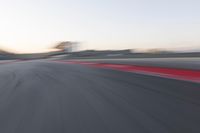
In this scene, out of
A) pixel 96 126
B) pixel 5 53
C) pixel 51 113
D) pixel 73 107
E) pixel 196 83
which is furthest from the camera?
pixel 5 53

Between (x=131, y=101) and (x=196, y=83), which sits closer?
(x=131, y=101)

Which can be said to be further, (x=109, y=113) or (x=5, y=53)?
(x=5, y=53)

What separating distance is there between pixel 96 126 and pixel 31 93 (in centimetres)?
286

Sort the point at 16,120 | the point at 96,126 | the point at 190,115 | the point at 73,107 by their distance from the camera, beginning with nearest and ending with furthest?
the point at 96,126
the point at 190,115
the point at 16,120
the point at 73,107

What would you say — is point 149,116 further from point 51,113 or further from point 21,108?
point 21,108

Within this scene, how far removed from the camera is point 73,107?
424 centimetres

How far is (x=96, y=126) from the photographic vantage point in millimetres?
3195

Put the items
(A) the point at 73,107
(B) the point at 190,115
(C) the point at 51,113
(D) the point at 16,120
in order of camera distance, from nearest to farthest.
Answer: (B) the point at 190,115 → (D) the point at 16,120 → (C) the point at 51,113 → (A) the point at 73,107

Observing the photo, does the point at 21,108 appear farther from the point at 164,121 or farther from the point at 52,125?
the point at 164,121

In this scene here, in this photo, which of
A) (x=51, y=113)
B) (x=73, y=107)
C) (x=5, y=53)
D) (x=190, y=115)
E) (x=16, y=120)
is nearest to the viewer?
(x=190, y=115)

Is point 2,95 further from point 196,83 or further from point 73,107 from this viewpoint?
point 196,83

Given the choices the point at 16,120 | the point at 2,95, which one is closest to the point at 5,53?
the point at 2,95

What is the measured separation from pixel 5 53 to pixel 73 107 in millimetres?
33301

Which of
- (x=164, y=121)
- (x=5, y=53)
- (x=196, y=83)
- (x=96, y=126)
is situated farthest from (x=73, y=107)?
(x=5, y=53)
